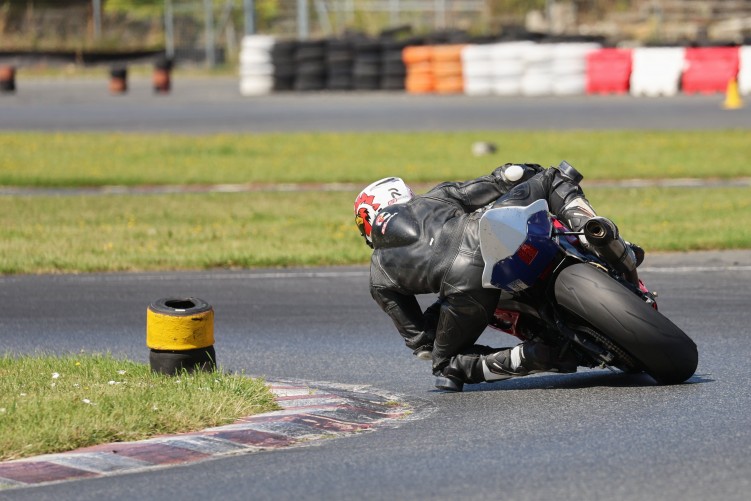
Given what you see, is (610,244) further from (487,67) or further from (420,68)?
(420,68)

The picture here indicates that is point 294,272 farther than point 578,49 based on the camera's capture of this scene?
No

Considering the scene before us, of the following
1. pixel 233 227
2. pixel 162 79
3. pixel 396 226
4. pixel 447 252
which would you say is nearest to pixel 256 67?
pixel 162 79

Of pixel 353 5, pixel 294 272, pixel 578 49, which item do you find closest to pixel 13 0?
pixel 353 5

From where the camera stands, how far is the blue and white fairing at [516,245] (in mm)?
6211

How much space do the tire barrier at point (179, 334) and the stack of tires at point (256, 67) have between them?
29.2 meters

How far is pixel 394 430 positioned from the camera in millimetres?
5887

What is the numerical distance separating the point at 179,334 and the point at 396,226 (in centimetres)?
124

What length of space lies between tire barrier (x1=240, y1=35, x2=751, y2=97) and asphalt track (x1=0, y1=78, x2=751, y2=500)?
2066 cm

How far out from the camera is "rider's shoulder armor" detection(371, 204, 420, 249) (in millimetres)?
6672

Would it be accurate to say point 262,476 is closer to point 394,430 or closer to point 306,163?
point 394,430

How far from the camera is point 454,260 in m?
6.52

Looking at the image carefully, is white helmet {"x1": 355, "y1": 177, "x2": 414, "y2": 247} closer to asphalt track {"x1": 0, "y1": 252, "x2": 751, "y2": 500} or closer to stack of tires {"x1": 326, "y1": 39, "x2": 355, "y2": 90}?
asphalt track {"x1": 0, "y1": 252, "x2": 751, "y2": 500}

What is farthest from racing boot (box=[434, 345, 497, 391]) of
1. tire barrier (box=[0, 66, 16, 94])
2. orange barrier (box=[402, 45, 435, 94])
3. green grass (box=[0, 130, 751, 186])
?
tire barrier (box=[0, 66, 16, 94])

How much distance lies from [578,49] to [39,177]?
1676 cm
